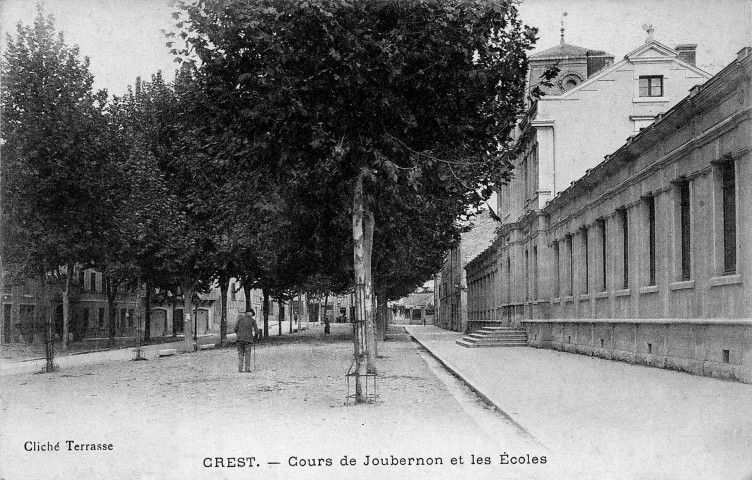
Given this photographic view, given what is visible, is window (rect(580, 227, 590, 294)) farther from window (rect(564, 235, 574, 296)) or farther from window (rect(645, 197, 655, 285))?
window (rect(645, 197, 655, 285))

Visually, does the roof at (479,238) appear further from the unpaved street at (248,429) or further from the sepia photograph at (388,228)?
the unpaved street at (248,429)

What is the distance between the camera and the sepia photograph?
815 centimetres

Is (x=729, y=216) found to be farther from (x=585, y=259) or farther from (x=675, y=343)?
(x=585, y=259)

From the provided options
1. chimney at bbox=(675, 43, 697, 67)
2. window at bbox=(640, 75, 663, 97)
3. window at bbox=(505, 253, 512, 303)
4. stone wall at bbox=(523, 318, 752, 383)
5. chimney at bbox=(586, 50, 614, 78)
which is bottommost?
stone wall at bbox=(523, 318, 752, 383)

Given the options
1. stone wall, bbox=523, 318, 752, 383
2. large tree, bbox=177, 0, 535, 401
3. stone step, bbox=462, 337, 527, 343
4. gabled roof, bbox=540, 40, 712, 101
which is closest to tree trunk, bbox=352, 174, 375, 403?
large tree, bbox=177, 0, 535, 401

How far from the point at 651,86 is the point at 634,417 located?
79.0ft

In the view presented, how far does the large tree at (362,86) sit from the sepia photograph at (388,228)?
0.16 ft

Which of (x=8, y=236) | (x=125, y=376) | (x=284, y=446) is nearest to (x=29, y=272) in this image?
(x=8, y=236)

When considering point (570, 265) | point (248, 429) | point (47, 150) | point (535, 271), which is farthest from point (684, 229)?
point (47, 150)

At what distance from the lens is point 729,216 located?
14.3 metres

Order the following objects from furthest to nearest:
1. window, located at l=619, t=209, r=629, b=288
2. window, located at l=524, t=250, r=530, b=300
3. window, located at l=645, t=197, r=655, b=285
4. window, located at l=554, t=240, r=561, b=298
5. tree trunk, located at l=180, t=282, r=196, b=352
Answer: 1. window, located at l=524, t=250, r=530, b=300
2. tree trunk, located at l=180, t=282, r=196, b=352
3. window, located at l=554, t=240, r=561, b=298
4. window, located at l=619, t=209, r=629, b=288
5. window, located at l=645, t=197, r=655, b=285

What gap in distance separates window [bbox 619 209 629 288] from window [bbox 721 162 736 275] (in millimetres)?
6531

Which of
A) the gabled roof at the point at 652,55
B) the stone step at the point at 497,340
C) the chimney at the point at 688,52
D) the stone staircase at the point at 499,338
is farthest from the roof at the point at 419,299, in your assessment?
the gabled roof at the point at 652,55

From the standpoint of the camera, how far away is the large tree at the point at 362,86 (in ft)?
36.8
